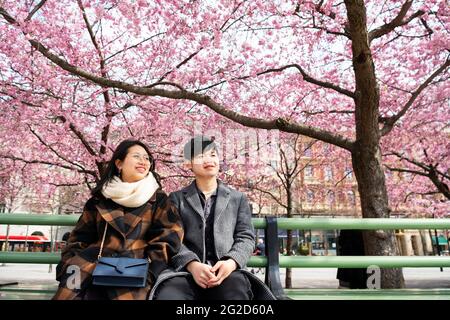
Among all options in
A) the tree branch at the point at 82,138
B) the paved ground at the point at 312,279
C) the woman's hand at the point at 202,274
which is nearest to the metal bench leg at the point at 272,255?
the woman's hand at the point at 202,274

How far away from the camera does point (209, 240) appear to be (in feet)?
7.79

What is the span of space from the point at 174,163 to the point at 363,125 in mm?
7520

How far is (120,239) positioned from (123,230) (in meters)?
0.06

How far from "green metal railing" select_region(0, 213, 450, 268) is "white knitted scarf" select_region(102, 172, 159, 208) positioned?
45 centimetres

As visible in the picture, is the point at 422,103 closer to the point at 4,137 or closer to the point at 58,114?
the point at 58,114

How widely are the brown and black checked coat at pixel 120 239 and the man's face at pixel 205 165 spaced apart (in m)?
0.32

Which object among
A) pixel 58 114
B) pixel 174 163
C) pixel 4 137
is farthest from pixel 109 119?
pixel 4 137

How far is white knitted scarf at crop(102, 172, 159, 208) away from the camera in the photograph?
2354 mm

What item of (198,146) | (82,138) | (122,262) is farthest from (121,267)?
(82,138)

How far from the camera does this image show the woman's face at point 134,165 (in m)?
2.52

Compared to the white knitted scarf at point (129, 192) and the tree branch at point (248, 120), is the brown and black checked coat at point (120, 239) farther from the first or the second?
the tree branch at point (248, 120)

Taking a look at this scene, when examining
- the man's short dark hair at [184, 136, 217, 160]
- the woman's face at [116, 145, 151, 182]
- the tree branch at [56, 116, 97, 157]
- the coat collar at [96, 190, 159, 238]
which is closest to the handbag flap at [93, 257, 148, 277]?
the coat collar at [96, 190, 159, 238]

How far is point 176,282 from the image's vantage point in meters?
2.10
